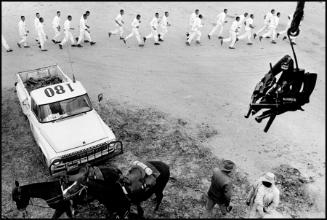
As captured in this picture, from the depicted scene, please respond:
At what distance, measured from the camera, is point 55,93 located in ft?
35.6

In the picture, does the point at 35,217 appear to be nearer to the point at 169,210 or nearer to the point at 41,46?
the point at 169,210

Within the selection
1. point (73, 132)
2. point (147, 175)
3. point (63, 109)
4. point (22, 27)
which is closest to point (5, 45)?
point (22, 27)

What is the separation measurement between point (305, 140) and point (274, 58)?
285 inches

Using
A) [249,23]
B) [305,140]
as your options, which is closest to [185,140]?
[305,140]

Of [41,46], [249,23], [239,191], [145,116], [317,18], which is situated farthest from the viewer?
[317,18]

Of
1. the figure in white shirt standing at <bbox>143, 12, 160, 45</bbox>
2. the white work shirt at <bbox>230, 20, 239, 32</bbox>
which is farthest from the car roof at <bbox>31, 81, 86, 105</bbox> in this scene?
the white work shirt at <bbox>230, 20, 239, 32</bbox>

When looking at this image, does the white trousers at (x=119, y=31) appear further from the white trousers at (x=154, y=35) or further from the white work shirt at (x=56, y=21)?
the white work shirt at (x=56, y=21)

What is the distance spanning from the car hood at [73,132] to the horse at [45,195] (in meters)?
2.08

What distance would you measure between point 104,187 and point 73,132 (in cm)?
294

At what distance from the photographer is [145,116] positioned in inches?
513

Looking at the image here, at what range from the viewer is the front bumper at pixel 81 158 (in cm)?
946

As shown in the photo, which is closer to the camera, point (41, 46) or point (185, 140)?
point (185, 140)

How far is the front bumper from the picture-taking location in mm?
9461

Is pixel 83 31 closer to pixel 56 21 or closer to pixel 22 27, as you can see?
pixel 56 21
